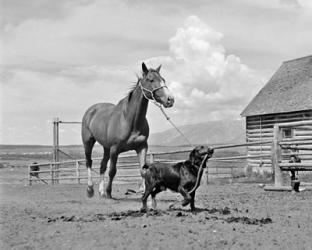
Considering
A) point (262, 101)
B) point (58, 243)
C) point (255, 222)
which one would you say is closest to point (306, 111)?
point (262, 101)

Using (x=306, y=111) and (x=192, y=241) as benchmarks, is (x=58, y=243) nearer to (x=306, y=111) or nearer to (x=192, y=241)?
(x=192, y=241)

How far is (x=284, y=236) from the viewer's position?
5.74m

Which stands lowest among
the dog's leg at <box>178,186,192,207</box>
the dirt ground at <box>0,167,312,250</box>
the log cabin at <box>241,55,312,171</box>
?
the dirt ground at <box>0,167,312,250</box>

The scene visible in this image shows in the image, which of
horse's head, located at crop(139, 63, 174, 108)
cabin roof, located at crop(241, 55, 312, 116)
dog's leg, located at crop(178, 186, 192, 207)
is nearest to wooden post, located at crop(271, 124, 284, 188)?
horse's head, located at crop(139, 63, 174, 108)

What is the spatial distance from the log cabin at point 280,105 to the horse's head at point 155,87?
55.9 feet

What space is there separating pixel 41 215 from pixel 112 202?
2.37m

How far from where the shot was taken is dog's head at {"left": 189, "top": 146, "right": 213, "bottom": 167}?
24.5 feet

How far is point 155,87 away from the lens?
8.83 m

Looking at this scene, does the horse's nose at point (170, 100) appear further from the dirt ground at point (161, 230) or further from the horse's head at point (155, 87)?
the dirt ground at point (161, 230)

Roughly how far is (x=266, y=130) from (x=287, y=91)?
2552mm

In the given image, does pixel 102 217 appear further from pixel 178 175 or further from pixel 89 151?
pixel 89 151

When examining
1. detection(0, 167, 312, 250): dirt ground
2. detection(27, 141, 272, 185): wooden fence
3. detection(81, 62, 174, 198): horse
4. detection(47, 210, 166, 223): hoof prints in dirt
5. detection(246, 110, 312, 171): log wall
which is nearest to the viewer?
detection(0, 167, 312, 250): dirt ground

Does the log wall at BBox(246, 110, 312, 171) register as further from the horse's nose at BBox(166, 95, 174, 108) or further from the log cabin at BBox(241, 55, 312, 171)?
the horse's nose at BBox(166, 95, 174, 108)

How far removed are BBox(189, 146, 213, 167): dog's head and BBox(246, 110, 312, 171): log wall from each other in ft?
61.5
